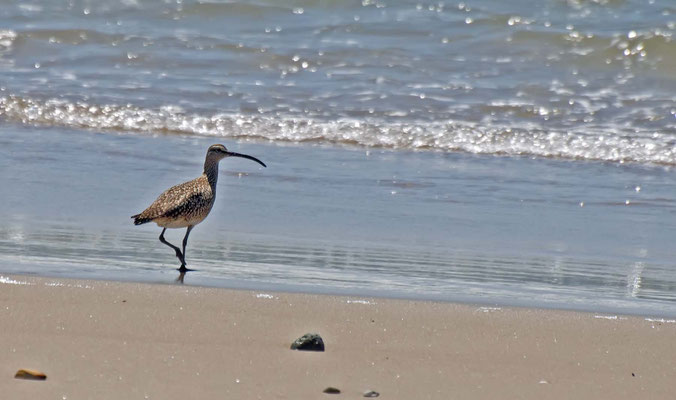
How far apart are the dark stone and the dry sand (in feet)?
0.13

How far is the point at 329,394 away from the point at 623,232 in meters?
3.89

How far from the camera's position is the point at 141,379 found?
3711mm

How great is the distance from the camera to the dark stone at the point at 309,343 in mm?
4117

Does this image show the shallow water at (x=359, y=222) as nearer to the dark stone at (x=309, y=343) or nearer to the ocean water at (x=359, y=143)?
the ocean water at (x=359, y=143)

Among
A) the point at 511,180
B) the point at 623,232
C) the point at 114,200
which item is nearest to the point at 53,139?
the point at 114,200

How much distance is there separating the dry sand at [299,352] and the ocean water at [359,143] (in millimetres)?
404

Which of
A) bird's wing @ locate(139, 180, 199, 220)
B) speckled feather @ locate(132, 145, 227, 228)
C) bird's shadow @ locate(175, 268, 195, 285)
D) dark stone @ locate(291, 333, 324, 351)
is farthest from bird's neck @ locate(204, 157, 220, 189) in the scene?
dark stone @ locate(291, 333, 324, 351)

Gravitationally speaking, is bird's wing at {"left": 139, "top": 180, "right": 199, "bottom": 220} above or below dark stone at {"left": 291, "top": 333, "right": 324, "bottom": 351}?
above

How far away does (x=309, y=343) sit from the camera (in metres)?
4.12

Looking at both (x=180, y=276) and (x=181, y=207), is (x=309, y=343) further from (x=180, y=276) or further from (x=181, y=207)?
(x=181, y=207)

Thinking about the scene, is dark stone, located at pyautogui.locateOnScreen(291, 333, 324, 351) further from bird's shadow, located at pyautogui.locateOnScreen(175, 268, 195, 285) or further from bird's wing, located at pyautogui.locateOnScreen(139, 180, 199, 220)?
bird's wing, located at pyautogui.locateOnScreen(139, 180, 199, 220)

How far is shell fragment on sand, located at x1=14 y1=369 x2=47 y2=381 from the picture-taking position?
144 inches

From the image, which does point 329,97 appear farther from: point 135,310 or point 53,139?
point 135,310

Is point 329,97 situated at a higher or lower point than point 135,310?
higher
